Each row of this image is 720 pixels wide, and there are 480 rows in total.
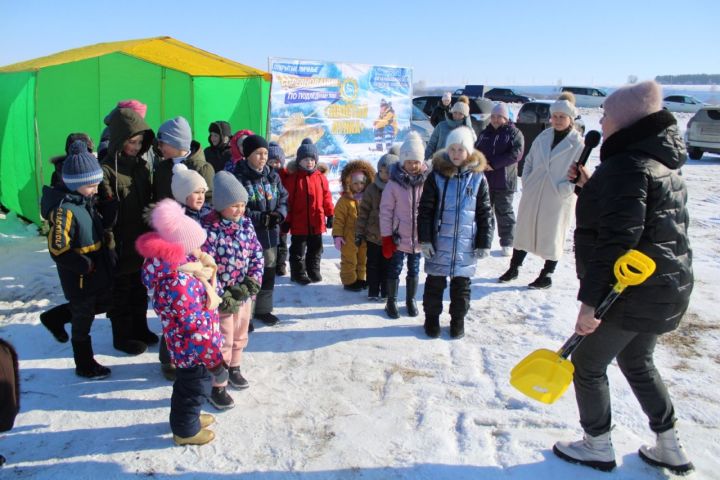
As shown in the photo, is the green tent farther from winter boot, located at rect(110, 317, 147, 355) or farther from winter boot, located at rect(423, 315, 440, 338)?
winter boot, located at rect(423, 315, 440, 338)

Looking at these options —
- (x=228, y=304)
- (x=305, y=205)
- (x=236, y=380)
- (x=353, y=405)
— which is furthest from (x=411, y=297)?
(x=228, y=304)

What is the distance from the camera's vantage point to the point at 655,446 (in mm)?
2689

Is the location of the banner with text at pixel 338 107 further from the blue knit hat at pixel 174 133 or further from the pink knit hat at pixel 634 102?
the pink knit hat at pixel 634 102

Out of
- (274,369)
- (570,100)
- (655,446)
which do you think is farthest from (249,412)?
(570,100)

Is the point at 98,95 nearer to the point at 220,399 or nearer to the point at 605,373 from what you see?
the point at 220,399

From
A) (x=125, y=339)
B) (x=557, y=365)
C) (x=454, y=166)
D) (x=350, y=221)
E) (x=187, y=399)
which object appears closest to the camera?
(x=557, y=365)

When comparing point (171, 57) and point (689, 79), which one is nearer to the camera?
point (171, 57)

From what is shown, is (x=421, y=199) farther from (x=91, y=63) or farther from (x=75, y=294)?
(x=91, y=63)

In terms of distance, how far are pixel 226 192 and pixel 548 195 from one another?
3.24m

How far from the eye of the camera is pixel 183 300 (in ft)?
8.45

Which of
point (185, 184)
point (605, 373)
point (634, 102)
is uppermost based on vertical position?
point (634, 102)

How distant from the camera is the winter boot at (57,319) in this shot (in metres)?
3.71

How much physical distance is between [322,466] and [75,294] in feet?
6.35

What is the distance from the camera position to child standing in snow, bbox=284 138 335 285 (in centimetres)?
510
